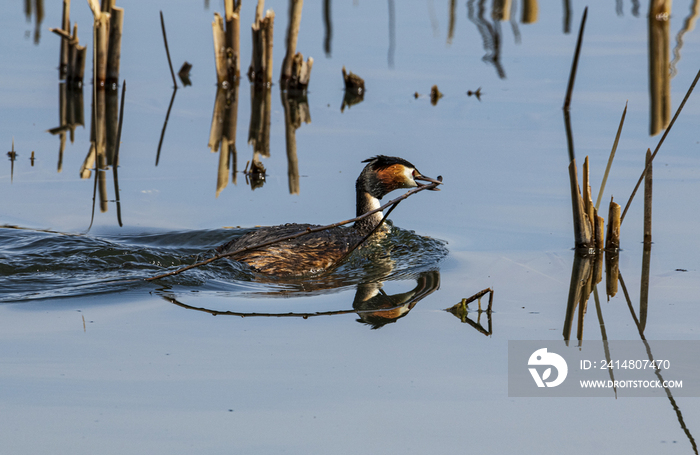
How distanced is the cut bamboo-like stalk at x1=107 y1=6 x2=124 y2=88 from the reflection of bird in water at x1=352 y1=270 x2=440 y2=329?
704 centimetres

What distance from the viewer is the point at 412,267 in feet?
24.6

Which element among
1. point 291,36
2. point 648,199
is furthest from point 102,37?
point 648,199

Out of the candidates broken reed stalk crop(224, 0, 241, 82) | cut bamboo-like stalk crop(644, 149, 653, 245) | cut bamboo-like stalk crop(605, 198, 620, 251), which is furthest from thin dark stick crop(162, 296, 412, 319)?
broken reed stalk crop(224, 0, 241, 82)

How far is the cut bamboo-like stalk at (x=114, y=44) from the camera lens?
12.3 m

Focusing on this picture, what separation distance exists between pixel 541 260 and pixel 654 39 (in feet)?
32.4

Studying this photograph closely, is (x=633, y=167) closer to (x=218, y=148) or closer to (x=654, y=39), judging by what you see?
(x=218, y=148)

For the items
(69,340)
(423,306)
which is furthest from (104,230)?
(423,306)

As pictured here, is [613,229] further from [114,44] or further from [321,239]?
[114,44]

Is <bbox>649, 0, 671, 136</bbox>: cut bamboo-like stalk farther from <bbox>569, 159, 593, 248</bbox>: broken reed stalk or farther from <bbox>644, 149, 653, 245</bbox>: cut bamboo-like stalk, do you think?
<bbox>569, 159, 593, 248</bbox>: broken reed stalk

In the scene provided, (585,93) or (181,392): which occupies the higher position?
(585,93)

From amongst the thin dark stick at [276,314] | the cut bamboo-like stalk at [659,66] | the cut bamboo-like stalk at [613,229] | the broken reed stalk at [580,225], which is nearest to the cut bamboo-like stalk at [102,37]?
the thin dark stick at [276,314]

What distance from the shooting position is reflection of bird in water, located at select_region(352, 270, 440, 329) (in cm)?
619

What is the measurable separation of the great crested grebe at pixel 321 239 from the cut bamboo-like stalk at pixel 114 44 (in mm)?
5638

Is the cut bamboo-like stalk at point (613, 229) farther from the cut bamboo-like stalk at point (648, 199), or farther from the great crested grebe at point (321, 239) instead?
the great crested grebe at point (321, 239)
